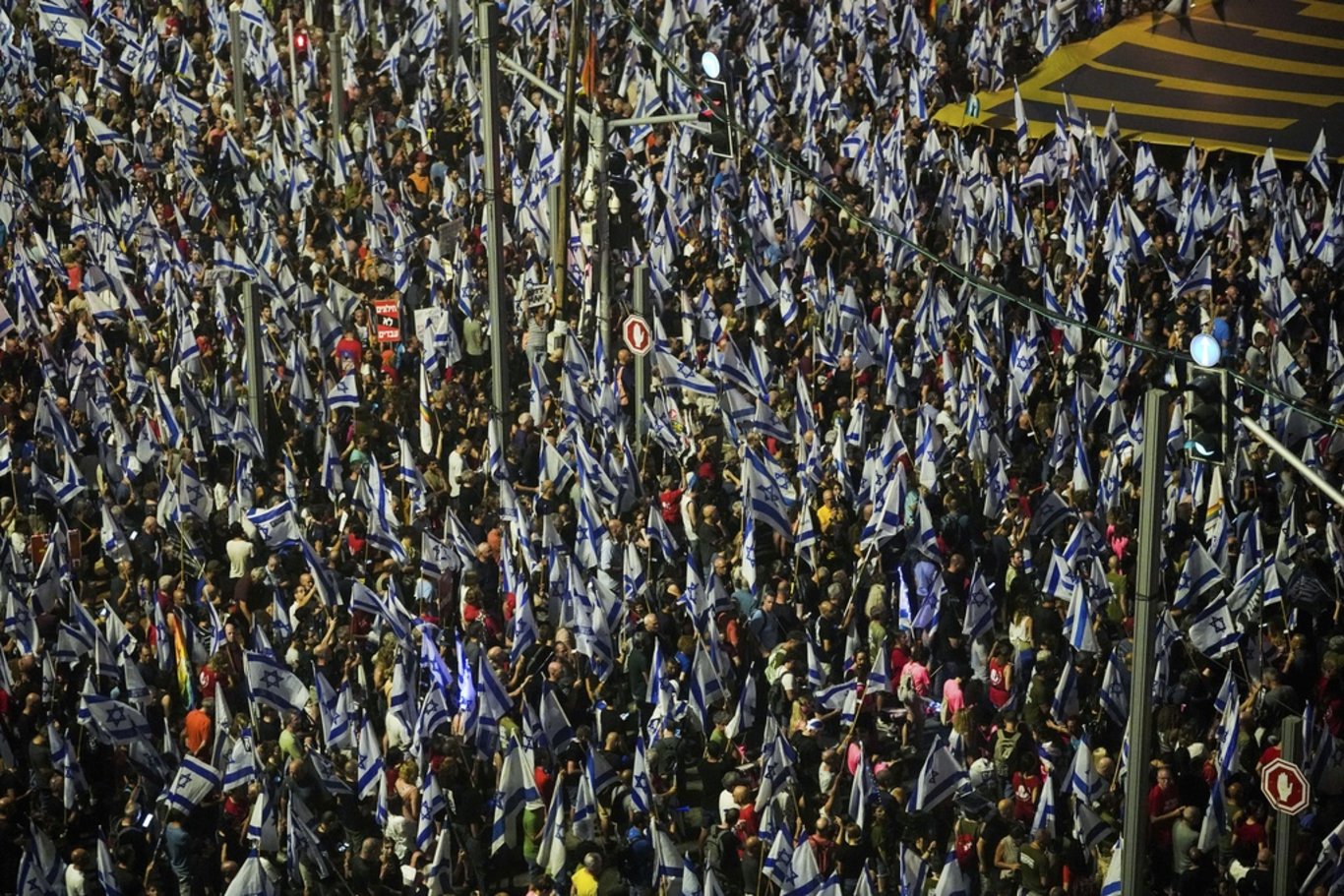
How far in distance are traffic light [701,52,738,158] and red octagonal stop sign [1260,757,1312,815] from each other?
876 centimetres

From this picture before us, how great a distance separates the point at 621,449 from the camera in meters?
24.5

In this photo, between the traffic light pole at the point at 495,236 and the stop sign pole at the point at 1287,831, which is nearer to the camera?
the stop sign pole at the point at 1287,831

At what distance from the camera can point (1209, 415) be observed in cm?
1480

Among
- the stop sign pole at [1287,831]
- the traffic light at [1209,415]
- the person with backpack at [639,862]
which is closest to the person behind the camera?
the traffic light at [1209,415]

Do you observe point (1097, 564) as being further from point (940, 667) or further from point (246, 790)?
point (246, 790)

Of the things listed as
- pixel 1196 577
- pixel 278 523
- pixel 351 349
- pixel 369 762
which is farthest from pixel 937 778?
pixel 351 349

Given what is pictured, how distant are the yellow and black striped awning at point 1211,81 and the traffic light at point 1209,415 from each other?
20.5 meters

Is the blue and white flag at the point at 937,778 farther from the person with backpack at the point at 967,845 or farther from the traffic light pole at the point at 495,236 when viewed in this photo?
the traffic light pole at the point at 495,236

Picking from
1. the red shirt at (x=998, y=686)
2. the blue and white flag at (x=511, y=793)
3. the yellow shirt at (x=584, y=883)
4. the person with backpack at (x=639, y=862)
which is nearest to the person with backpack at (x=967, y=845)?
the red shirt at (x=998, y=686)

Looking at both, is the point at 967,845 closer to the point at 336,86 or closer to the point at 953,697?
the point at 953,697

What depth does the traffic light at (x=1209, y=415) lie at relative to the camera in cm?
1481

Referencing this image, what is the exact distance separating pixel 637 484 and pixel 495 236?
10.1 feet

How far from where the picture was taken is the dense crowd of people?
18.7 metres

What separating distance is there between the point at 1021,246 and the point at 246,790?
1393 cm
